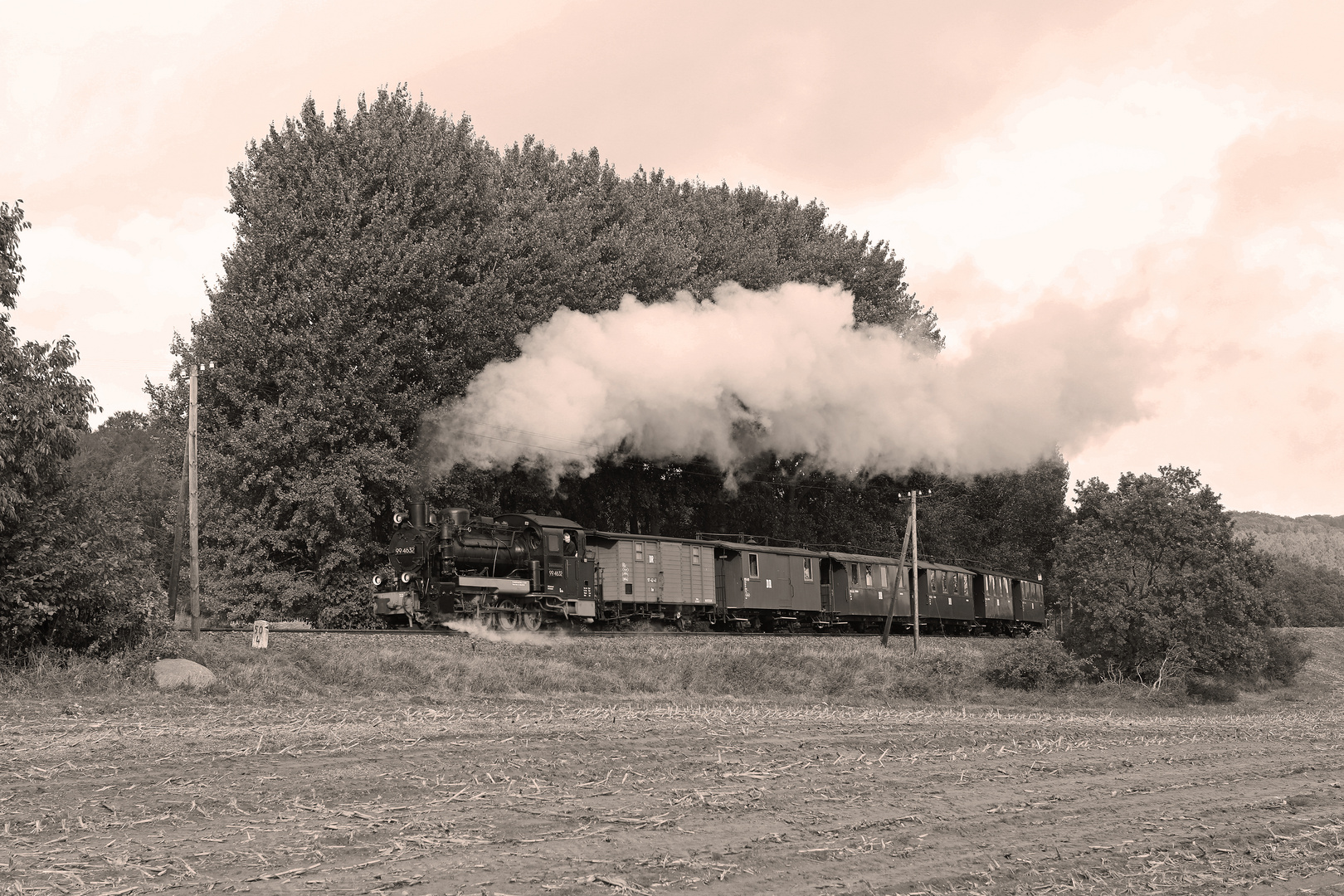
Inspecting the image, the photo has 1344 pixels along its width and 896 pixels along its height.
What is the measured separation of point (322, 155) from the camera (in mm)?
33375

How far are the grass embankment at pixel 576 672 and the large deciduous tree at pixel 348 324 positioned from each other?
8.43 m

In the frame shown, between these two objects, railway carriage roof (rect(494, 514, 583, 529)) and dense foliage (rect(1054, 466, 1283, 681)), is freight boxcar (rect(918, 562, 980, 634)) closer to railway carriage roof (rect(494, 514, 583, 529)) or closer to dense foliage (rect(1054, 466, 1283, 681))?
dense foliage (rect(1054, 466, 1283, 681))

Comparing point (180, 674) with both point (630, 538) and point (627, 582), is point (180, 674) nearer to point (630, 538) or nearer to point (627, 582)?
point (627, 582)

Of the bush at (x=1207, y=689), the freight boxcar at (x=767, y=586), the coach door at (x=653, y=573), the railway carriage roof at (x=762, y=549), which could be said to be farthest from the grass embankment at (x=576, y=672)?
the railway carriage roof at (x=762, y=549)

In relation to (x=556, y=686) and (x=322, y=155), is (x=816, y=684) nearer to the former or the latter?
(x=556, y=686)

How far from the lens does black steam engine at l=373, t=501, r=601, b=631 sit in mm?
26266

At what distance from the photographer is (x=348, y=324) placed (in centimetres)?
3133

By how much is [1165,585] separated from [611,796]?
1209 inches

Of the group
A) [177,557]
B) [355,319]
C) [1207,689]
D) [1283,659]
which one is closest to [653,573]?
[355,319]

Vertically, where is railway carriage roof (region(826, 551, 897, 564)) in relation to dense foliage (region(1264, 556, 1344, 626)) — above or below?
above

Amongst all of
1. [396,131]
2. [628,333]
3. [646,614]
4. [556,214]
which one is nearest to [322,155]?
[396,131]

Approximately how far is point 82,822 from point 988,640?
3694 cm

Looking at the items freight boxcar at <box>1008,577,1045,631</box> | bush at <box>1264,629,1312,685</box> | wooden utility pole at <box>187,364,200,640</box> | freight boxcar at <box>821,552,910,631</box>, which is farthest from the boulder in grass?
freight boxcar at <box>1008,577,1045,631</box>

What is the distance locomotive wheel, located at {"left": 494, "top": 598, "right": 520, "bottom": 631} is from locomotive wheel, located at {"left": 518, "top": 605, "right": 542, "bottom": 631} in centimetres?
19
